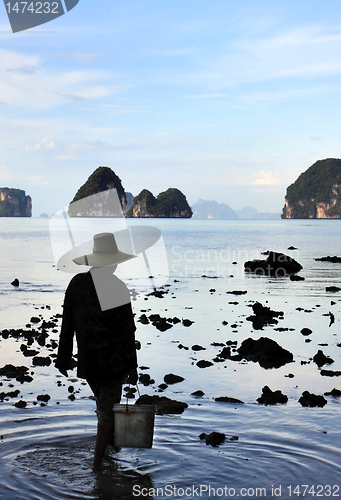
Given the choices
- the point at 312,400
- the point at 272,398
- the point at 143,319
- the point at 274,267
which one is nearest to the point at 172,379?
the point at 272,398

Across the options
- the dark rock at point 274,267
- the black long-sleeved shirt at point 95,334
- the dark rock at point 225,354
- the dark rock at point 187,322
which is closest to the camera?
the black long-sleeved shirt at point 95,334

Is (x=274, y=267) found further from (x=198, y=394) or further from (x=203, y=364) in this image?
(x=198, y=394)

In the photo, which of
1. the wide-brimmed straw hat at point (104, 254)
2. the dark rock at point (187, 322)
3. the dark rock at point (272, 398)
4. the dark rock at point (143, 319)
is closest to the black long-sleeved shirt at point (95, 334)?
the wide-brimmed straw hat at point (104, 254)

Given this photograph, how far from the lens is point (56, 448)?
6.81 m

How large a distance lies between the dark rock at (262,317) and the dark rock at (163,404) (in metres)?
6.44

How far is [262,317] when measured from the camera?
15945mm

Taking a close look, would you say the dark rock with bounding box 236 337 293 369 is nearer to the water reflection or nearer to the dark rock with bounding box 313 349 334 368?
the dark rock with bounding box 313 349 334 368

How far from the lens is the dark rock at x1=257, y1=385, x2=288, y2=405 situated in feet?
28.3

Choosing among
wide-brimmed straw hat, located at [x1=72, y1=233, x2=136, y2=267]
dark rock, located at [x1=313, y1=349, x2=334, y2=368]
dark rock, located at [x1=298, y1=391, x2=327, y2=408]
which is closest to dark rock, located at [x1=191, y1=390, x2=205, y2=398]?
dark rock, located at [x1=298, y1=391, x2=327, y2=408]

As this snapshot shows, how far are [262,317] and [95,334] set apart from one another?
10.5 meters

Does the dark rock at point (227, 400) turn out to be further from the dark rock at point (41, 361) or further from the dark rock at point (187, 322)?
the dark rock at point (187, 322)

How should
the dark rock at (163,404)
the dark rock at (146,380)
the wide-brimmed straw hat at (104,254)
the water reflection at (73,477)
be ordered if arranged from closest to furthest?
the water reflection at (73,477), the wide-brimmed straw hat at (104,254), the dark rock at (163,404), the dark rock at (146,380)

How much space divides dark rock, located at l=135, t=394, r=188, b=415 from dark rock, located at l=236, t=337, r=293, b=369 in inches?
116

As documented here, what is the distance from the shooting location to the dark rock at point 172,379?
380 inches
